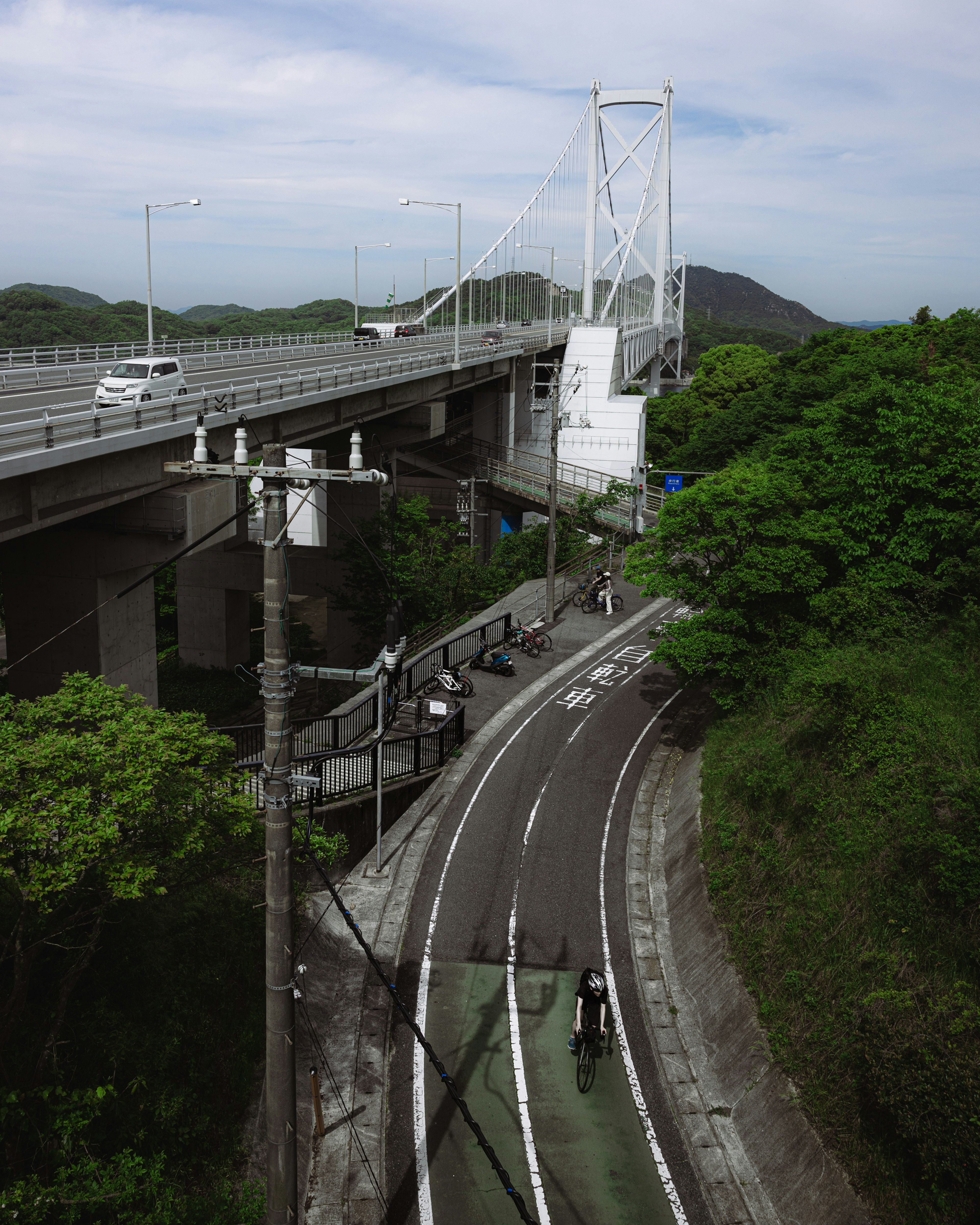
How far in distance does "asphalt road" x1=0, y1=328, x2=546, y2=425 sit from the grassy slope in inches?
625

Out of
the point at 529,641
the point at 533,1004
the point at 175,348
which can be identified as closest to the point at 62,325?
the point at 175,348

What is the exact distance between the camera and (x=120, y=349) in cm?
4353

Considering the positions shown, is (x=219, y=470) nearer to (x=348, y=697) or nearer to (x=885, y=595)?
(x=885, y=595)

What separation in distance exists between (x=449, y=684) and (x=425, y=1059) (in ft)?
43.2

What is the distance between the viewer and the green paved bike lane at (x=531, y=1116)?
11.8 m

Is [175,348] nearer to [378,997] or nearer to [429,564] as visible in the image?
[429,564]

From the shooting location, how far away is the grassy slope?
10477 mm

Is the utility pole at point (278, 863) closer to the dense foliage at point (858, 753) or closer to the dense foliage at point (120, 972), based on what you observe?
the dense foliage at point (120, 972)

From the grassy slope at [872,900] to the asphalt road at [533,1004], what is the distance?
2250mm

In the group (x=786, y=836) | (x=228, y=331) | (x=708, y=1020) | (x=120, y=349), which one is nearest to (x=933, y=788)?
(x=786, y=836)

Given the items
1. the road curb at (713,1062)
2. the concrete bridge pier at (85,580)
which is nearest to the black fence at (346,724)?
the concrete bridge pier at (85,580)

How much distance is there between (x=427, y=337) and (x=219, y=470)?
65145 millimetres

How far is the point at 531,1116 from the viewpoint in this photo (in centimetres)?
1320

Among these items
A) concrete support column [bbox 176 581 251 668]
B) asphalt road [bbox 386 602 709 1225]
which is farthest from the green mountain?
asphalt road [bbox 386 602 709 1225]
